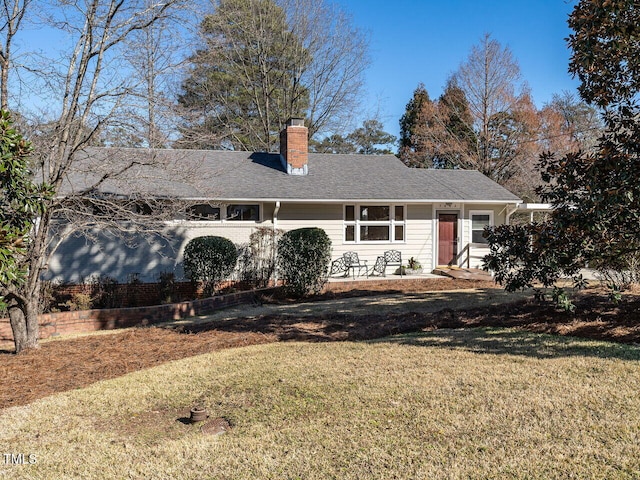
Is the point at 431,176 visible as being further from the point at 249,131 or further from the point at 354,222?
the point at 249,131

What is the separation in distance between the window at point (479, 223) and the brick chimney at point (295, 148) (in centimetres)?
656

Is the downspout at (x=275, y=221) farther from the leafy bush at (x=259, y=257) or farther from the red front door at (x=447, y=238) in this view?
the red front door at (x=447, y=238)

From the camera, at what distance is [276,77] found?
29.4m

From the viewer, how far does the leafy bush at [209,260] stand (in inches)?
516

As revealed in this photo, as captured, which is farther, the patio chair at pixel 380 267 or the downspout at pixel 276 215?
the patio chair at pixel 380 267

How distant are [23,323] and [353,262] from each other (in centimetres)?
1049

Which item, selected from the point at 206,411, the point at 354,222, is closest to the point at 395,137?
the point at 354,222

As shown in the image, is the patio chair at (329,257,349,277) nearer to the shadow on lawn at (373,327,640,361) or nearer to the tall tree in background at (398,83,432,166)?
the shadow on lawn at (373,327,640,361)

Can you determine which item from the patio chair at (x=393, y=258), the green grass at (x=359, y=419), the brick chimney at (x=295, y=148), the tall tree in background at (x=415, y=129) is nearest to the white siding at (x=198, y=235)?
the patio chair at (x=393, y=258)

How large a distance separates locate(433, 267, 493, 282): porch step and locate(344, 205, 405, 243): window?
5.87 feet

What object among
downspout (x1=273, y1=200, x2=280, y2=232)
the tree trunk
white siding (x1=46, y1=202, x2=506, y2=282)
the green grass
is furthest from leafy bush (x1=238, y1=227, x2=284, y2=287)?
the green grass

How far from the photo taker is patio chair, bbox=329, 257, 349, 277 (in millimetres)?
16578

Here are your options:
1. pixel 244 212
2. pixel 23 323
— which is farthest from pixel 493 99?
pixel 23 323

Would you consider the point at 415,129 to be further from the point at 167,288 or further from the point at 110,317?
the point at 110,317
